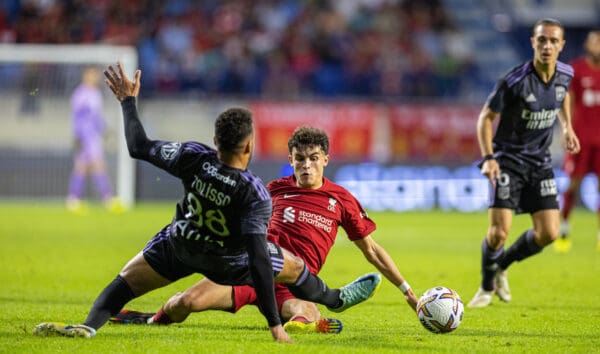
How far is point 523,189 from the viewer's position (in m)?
8.82

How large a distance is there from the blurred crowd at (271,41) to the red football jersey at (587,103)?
9.60 meters

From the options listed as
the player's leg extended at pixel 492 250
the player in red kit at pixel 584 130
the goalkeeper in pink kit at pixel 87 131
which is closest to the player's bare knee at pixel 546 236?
the player's leg extended at pixel 492 250

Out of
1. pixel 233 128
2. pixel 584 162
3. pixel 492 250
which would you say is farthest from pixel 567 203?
pixel 233 128

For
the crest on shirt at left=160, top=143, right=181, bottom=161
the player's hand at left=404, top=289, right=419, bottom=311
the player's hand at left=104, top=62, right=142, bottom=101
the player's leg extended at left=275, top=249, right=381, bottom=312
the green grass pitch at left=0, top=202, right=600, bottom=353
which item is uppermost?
the player's hand at left=104, top=62, right=142, bottom=101

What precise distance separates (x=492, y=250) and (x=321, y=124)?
13.4m

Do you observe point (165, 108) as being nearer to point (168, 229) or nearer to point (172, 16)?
point (172, 16)

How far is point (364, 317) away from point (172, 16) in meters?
18.0

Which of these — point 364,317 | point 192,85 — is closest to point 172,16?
point 192,85

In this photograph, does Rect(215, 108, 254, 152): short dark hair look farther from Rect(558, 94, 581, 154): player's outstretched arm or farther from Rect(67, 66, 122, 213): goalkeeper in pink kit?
Rect(67, 66, 122, 213): goalkeeper in pink kit

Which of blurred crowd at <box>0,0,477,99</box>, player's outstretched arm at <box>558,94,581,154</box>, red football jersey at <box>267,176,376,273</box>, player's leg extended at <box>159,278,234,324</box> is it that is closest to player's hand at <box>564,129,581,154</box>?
player's outstretched arm at <box>558,94,581,154</box>

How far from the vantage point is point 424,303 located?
6.82 m

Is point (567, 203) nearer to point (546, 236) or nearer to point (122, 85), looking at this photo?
point (546, 236)

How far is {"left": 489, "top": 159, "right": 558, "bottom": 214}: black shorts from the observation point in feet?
28.3

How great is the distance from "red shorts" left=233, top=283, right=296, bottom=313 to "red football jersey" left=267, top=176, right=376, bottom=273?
275 mm
